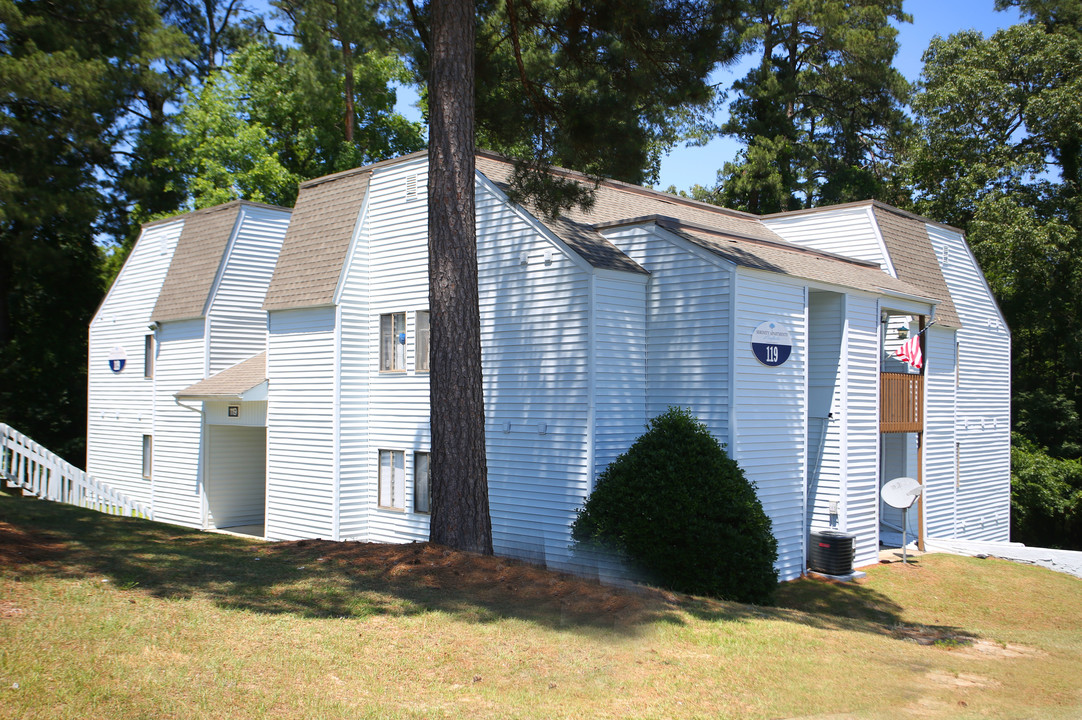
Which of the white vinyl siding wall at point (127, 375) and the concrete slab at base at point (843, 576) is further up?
the white vinyl siding wall at point (127, 375)

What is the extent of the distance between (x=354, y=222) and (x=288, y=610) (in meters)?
11.3

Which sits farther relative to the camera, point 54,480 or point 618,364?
point 54,480

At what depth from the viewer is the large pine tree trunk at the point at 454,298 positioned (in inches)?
434

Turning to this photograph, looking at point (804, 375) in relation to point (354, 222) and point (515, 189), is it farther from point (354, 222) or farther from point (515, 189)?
point (354, 222)

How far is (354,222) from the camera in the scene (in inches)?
696

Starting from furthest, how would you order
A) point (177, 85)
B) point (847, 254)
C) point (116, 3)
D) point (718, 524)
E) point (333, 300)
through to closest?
point (177, 85)
point (116, 3)
point (847, 254)
point (333, 300)
point (718, 524)

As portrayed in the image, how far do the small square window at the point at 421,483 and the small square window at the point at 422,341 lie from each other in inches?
70.4

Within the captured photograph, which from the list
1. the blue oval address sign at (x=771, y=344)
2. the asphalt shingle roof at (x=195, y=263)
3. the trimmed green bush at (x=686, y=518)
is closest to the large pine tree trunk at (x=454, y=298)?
→ the trimmed green bush at (x=686, y=518)

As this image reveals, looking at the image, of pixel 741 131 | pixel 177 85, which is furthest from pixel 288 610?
pixel 177 85

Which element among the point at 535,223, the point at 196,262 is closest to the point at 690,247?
the point at 535,223

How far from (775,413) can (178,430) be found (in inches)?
601

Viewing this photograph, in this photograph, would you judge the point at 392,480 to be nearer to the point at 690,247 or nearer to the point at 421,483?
the point at 421,483

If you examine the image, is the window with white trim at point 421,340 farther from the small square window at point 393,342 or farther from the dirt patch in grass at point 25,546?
the dirt patch in grass at point 25,546

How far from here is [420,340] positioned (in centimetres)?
1672
